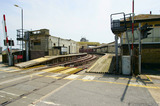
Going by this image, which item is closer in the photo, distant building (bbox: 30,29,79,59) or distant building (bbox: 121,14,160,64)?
distant building (bbox: 121,14,160,64)

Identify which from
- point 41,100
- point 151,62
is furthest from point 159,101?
point 151,62

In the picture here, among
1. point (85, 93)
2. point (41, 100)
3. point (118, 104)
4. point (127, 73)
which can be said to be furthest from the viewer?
point (127, 73)

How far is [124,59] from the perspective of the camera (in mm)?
8766

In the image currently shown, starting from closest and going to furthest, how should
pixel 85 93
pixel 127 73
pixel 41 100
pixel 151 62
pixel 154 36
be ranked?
1. pixel 41 100
2. pixel 85 93
3. pixel 127 73
4. pixel 154 36
5. pixel 151 62

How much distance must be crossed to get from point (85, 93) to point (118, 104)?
71.2 inches

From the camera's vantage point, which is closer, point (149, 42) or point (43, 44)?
point (149, 42)

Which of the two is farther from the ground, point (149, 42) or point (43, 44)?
point (43, 44)

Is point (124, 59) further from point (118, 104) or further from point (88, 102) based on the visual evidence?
point (88, 102)

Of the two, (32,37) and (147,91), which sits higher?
(32,37)

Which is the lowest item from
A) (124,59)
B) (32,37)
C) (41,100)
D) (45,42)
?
(41,100)

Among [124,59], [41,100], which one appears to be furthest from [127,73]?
[41,100]

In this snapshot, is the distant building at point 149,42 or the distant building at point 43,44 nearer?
the distant building at point 149,42

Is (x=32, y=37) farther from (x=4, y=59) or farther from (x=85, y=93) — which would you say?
(x=85, y=93)

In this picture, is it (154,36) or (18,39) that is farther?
(18,39)
